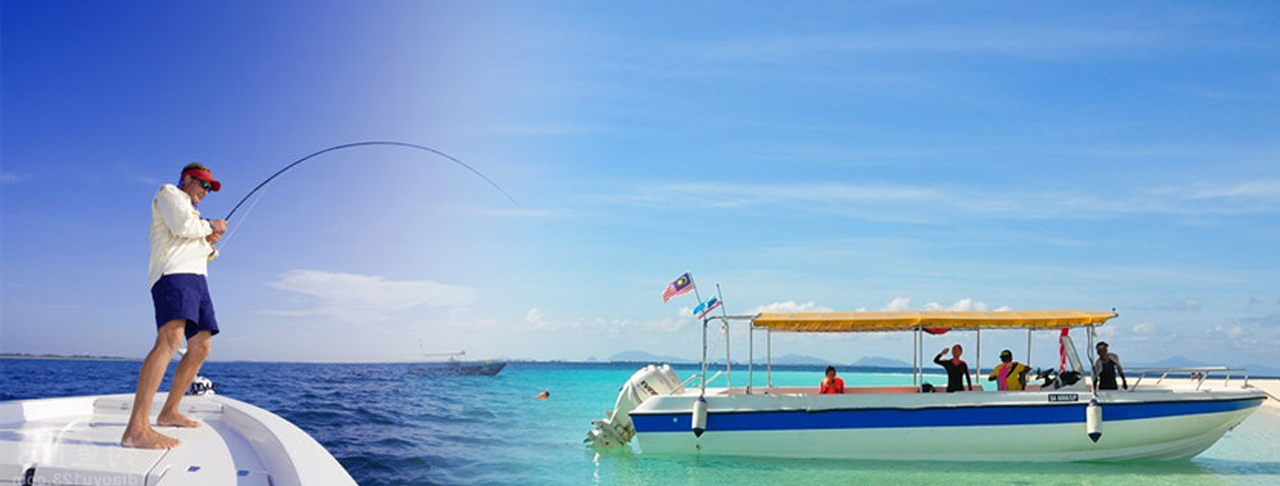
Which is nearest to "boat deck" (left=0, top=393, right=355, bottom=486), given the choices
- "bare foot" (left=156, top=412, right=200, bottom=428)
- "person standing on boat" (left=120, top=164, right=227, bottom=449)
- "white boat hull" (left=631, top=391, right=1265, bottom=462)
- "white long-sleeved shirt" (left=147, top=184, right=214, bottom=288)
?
"bare foot" (left=156, top=412, right=200, bottom=428)

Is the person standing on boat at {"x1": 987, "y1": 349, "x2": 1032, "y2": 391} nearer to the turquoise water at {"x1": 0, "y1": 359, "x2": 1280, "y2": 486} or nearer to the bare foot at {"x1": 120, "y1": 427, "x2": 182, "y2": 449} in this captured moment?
the turquoise water at {"x1": 0, "y1": 359, "x2": 1280, "y2": 486}

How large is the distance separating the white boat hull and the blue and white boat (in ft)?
0.05

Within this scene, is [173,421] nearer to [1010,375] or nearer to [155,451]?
[155,451]

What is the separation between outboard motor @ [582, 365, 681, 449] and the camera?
16.4m

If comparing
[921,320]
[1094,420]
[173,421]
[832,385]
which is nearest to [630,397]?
[832,385]

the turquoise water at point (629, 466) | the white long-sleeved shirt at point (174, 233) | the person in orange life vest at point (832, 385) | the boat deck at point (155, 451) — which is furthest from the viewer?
the person in orange life vest at point (832, 385)

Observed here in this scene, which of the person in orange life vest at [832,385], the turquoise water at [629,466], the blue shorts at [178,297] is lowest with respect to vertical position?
the turquoise water at [629,466]

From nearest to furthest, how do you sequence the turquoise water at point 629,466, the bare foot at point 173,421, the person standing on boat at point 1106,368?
the bare foot at point 173,421, the turquoise water at point 629,466, the person standing on boat at point 1106,368

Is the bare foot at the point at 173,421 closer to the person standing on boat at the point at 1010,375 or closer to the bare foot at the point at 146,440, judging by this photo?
the bare foot at the point at 146,440

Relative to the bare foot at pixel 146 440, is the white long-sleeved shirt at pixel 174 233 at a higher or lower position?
higher

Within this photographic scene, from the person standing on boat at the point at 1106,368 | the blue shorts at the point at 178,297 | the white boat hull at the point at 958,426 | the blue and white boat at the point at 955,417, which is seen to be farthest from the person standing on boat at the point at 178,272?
the person standing on boat at the point at 1106,368

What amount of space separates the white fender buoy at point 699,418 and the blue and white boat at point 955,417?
0.05 ft

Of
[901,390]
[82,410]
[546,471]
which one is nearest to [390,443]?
[546,471]

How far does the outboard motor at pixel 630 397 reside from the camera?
53.9 ft
